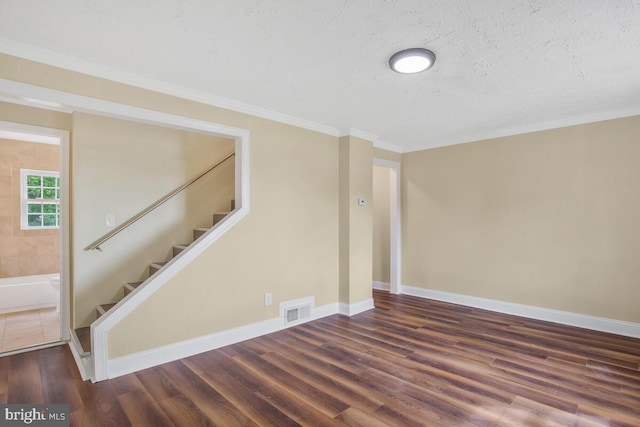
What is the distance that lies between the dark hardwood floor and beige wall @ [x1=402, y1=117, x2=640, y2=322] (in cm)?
63

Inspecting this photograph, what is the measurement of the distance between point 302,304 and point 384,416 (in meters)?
1.98

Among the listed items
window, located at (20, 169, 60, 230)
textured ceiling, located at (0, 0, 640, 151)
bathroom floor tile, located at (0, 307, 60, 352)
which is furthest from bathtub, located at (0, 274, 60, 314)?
textured ceiling, located at (0, 0, 640, 151)

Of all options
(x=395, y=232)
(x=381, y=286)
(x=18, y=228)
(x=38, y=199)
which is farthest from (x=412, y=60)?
(x=18, y=228)

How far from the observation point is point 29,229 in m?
5.05

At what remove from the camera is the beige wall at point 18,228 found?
485 centimetres

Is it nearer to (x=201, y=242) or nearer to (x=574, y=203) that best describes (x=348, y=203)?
(x=201, y=242)

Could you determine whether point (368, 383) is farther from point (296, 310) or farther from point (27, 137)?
point (27, 137)

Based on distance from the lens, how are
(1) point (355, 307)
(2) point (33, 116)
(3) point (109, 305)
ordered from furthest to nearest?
(1) point (355, 307) → (3) point (109, 305) → (2) point (33, 116)

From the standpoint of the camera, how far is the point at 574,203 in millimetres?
3852

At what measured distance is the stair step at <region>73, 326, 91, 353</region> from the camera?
288 cm

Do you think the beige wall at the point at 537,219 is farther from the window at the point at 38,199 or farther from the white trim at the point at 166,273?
the window at the point at 38,199

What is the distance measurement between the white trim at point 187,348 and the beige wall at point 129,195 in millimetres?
1106

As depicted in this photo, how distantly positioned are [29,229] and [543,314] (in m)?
7.45

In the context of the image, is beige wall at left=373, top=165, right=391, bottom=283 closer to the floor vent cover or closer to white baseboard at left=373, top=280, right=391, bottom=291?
white baseboard at left=373, top=280, right=391, bottom=291
